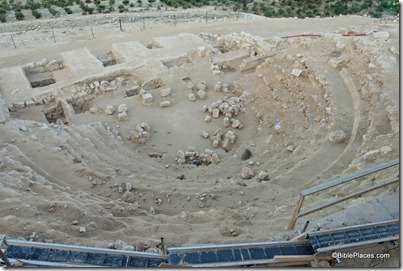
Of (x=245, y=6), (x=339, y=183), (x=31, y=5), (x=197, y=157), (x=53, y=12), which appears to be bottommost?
(x=53, y=12)

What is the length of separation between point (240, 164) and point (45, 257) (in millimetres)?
5549

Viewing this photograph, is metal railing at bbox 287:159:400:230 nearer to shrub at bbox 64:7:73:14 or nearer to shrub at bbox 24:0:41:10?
shrub at bbox 64:7:73:14

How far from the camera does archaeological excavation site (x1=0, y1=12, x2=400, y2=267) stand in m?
4.31

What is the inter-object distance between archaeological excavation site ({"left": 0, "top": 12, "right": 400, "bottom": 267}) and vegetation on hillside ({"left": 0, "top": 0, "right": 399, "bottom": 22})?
768 cm

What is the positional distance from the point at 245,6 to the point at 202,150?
60.3 feet

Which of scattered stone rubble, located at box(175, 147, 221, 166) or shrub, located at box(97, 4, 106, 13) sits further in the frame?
shrub, located at box(97, 4, 106, 13)

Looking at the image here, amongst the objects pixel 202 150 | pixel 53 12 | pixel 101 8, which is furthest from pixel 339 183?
pixel 53 12

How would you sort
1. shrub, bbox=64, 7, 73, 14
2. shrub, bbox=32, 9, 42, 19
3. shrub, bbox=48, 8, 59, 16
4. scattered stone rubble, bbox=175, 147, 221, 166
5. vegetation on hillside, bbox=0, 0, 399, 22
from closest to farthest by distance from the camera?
scattered stone rubble, bbox=175, 147, 221, 166 < shrub, bbox=32, 9, 42, 19 < shrub, bbox=48, 8, 59, 16 < shrub, bbox=64, 7, 73, 14 < vegetation on hillside, bbox=0, 0, 399, 22

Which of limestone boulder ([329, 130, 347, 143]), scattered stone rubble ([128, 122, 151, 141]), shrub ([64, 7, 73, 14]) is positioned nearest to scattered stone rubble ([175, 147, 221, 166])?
scattered stone rubble ([128, 122, 151, 141])

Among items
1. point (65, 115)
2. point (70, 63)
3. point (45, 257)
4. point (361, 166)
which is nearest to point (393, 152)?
point (361, 166)

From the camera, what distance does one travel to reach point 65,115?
A: 11758 millimetres

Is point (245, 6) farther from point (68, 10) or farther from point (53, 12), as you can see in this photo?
point (53, 12)

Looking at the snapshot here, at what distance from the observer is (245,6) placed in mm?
25672

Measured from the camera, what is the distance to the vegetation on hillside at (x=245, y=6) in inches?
933
